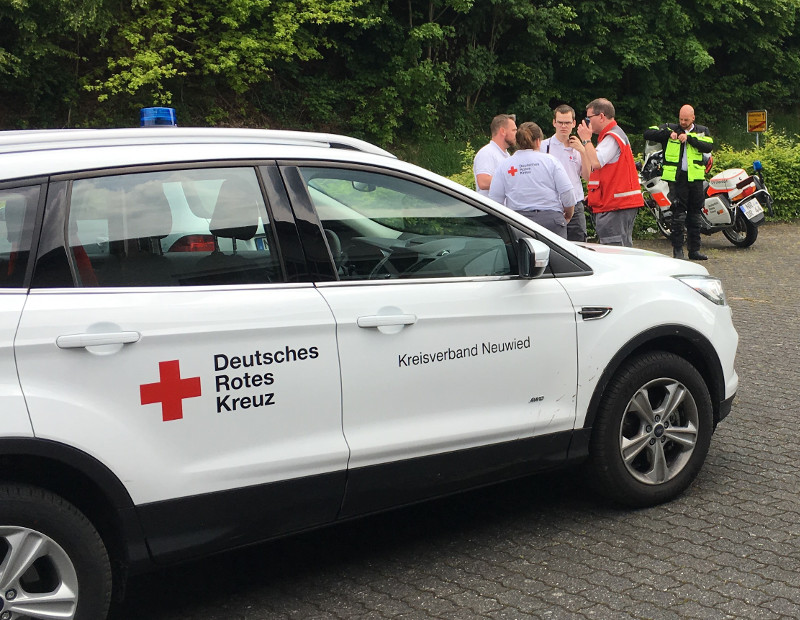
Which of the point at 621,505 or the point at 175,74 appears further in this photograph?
the point at 175,74

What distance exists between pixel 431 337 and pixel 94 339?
50.4 inches

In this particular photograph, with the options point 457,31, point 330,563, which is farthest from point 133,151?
point 457,31

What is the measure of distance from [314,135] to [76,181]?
3.26 feet

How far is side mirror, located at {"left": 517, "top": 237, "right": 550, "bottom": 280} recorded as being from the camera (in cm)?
389

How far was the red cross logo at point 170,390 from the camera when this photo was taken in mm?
3059

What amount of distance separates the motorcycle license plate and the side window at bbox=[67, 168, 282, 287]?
12.0 m

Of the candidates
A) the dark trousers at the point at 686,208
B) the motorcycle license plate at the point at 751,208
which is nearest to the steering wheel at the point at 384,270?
the dark trousers at the point at 686,208

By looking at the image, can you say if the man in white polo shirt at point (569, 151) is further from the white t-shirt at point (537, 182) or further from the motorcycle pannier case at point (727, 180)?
the motorcycle pannier case at point (727, 180)

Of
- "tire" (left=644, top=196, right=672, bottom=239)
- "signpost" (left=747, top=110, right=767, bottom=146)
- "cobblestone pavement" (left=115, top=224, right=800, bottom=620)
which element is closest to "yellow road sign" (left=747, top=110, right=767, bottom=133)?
"signpost" (left=747, top=110, right=767, bottom=146)

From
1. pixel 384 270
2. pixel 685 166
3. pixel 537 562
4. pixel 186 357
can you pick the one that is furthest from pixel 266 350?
pixel 685 166

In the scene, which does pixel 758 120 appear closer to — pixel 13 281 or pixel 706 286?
pixel 706 286

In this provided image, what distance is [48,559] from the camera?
295 cm

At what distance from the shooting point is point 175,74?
22.0m

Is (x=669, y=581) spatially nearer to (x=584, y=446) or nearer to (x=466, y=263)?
(x=584, y=446)
